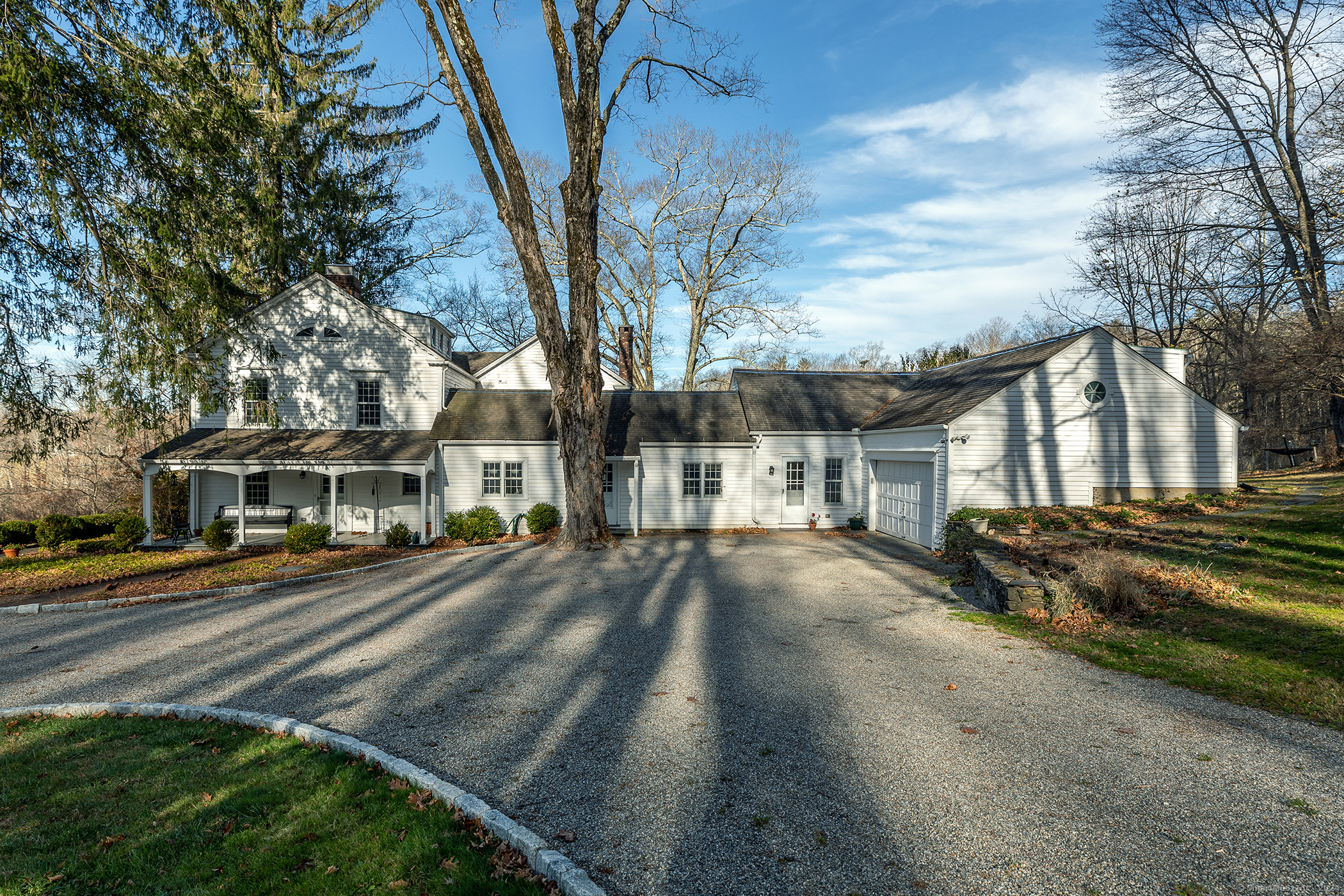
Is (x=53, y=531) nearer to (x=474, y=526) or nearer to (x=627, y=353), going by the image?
(x=474, y=526)

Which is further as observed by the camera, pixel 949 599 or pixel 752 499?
pixel 752 499

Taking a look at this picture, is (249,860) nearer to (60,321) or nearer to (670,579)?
(670,579)

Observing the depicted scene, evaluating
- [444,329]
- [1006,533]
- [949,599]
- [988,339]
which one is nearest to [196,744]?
[949,599]

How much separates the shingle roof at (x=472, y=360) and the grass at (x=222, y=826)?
75.5 feet

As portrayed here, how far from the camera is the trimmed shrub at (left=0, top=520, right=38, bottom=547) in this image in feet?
61.1

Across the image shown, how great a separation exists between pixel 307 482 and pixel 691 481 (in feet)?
40.1

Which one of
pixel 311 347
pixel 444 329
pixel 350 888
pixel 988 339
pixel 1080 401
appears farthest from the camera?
pixel 988 339

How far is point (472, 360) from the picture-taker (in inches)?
1193

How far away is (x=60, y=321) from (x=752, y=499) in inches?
668

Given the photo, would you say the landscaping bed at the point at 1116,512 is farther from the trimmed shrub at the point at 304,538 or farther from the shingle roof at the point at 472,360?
the shingle roof at the point at 472,360

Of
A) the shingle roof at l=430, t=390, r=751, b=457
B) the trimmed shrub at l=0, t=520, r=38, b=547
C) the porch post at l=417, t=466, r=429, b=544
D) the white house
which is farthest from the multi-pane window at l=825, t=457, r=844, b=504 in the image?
the trimmed shrub at l=0, t=520, r=38, b=547

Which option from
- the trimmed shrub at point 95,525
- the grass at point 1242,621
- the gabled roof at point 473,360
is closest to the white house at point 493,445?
the trimmed shrub at point 95,525

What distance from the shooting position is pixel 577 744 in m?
5.20

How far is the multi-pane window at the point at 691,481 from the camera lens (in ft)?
67.7
